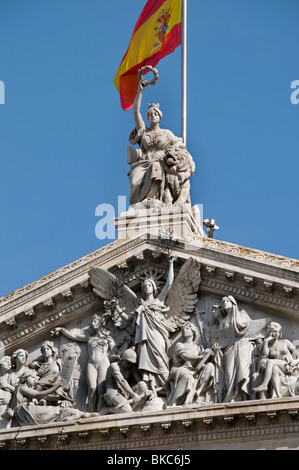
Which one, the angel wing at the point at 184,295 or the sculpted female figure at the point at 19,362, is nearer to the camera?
the angel wing at the point at 184,295

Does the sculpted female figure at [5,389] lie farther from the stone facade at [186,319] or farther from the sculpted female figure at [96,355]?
the sculpted female figure at [96,355]

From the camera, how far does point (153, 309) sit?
100 feet

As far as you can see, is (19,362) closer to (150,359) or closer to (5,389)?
(5,389)

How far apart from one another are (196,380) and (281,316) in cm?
222

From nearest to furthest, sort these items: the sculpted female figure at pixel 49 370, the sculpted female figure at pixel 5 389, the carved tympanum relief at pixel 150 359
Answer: the carved tympanum relief at pixel 150 359 → the sculpted female figure at pixel 49 370 → the sculpted female figure at pixel 5 389

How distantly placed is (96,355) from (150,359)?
4.06 feet

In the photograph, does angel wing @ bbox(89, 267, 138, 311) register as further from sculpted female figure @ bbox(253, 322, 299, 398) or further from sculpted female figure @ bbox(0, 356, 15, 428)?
sculpted female figure @ bbox(253, 322, 299, 398)

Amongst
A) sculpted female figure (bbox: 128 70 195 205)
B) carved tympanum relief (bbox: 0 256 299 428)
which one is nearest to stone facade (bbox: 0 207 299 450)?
carved tympanum relief (bbox: 0 256 299 428)

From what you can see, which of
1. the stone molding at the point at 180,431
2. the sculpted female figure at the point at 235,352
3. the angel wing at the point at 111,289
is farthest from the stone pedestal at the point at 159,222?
the stone molding at the point at 180,431

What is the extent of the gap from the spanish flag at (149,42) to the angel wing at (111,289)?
6.52 m

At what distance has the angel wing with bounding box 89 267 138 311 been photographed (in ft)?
102

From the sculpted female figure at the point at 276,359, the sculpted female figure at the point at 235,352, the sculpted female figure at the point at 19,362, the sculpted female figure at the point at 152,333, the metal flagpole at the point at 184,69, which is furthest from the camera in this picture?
the metal flagpole at the point at 184,69

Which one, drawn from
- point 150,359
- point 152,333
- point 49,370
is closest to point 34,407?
point 49,370

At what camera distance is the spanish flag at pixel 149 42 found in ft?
120
